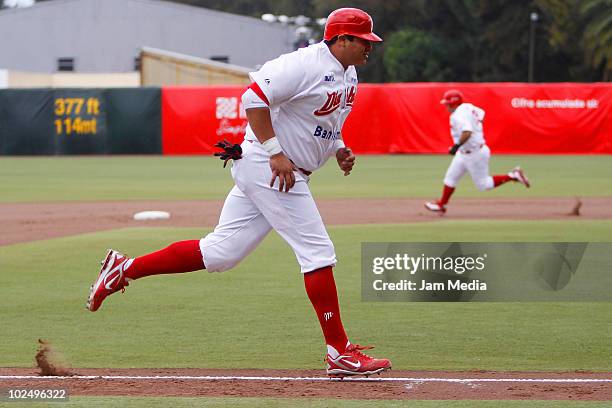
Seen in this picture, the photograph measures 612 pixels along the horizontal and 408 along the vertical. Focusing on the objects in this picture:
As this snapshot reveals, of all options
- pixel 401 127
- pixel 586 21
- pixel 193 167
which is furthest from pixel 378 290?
pixel 586 21

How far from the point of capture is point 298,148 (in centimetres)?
673

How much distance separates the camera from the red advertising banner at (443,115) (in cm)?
3744

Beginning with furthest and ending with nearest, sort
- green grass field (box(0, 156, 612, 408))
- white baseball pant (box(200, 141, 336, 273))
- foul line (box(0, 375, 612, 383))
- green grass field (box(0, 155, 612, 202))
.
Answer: green grass field (box(0, 155, 612, 202)) → green grass field (box(0, 156, 612, 408)) → white baseball pant (box(200, 141, 336, 273)) → foul line (box(0, 375, 612, 383))

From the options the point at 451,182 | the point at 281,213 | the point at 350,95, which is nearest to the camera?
the point at 281,213

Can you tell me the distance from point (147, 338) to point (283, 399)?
2389mm

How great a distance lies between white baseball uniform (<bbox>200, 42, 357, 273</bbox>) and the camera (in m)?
Result: 6.56

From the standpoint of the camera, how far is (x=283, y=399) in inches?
237

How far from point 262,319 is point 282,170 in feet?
8.90

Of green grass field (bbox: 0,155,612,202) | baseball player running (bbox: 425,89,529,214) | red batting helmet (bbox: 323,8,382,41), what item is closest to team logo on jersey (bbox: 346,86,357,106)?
red batting helmet (bbox: 323,8,382,41)

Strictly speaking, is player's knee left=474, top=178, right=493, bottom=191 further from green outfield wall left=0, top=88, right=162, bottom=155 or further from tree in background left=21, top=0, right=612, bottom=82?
tree in background left=21, top=0, right=612, bottom=82

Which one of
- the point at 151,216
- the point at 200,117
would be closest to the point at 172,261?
the point at 151,216

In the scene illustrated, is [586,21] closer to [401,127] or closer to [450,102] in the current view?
[401,127]
